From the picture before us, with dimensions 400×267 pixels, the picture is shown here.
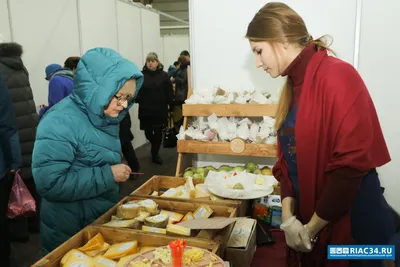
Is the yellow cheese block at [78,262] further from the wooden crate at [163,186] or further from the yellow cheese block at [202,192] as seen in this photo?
the yellow cheese block at [202,192]

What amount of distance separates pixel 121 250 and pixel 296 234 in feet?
2.06

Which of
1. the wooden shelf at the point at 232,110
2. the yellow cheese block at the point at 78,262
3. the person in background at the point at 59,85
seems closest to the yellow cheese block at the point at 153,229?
the yellow cheese block at the point at 78,262

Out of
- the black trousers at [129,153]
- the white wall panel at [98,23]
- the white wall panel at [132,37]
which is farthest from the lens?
the white wall panel at [132,37]

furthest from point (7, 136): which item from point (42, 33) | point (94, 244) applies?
point (42, 33)

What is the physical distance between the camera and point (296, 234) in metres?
1.25

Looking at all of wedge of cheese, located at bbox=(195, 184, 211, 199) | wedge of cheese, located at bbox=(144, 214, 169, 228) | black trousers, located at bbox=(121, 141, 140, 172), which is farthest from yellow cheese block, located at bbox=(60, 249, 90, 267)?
black trousers, located at bbox=(121, 141, 140, 172)

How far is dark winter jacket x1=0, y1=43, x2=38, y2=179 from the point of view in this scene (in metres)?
2.64

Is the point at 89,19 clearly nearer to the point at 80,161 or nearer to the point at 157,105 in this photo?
the point at 157,105

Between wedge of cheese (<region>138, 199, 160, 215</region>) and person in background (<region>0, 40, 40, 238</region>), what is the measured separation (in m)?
1.80

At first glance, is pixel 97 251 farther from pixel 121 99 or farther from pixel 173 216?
pixel 121 99

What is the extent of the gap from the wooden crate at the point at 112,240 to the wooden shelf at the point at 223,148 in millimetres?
1092

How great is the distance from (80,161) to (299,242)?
0.94 metres

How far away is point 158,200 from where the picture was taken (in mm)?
1595

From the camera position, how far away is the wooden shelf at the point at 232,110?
7.34ft
